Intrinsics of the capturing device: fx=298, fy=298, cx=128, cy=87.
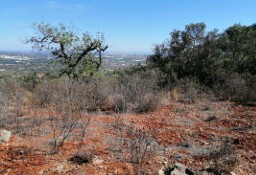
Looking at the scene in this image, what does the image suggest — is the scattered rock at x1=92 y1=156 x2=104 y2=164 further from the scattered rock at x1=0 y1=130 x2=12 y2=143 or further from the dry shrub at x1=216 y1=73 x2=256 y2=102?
the dry shrub at x1=216 y1=73 x2=256 y2=102

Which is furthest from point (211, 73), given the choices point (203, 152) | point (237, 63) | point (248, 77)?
point (203, 152)

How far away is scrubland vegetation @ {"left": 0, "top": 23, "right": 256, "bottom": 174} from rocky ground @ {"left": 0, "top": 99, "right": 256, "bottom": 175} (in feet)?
0.14

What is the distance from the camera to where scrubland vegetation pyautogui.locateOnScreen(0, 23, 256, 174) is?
238 inches

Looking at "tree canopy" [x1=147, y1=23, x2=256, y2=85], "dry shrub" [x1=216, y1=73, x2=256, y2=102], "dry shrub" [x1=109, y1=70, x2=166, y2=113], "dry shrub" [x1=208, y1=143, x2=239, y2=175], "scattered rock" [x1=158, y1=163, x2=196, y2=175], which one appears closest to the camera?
"scattered rock" [x1=158, y1=163, x2=196, y2=175]

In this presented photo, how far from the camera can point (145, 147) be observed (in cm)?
555

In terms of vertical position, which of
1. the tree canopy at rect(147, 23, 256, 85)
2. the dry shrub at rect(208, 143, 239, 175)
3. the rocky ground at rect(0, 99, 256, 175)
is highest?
the tree canopy at rect(147, 23, 256, 85)

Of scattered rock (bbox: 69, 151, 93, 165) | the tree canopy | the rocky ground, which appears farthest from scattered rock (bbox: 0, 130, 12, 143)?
the tree canopy

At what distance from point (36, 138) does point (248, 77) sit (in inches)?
443

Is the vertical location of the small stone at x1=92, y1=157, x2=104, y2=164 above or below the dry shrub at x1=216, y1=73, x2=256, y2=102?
below

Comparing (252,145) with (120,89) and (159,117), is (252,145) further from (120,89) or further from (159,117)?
(120,89)

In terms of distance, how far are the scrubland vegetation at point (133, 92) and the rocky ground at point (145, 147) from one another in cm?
4

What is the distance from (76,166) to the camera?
199 inches

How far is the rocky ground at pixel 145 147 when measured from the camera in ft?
16.2

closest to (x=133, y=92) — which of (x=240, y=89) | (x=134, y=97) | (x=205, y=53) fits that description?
(x=134, y=97)
